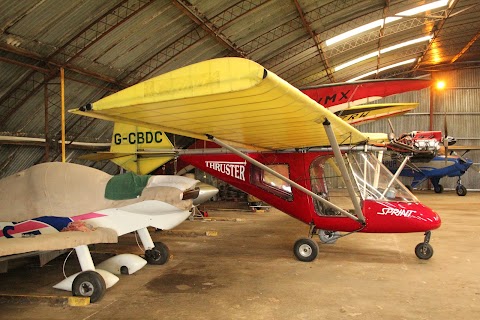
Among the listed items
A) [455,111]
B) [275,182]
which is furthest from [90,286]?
[455,111]

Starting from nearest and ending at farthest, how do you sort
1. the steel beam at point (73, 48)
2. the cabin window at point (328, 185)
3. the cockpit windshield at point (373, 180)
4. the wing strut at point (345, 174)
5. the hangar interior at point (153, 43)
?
the wing strut at point (345, 174) < the cockpit windshield at point (373, 180) < the cabin window at point (328, 185) < the hangar interior at point (153, 43) < the steel beam at point (73, 48)

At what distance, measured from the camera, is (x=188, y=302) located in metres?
4.79

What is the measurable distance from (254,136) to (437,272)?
3485mm

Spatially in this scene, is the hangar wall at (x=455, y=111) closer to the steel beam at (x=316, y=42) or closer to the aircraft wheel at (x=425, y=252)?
the steel beam at (x=316, y=42)

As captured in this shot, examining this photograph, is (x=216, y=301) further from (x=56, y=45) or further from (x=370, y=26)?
(x=370, y=26)

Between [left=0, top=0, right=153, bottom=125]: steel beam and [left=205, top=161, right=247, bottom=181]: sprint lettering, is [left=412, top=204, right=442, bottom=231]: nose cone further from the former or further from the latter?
[left=0, top=0, right=153, bottom=125]: steel beam

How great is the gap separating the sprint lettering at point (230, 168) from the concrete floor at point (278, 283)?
4.73 ft

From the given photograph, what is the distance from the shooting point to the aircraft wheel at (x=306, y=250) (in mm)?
6656

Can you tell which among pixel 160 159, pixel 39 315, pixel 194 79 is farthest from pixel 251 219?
pixel 194 79

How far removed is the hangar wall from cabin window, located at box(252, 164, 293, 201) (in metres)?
20.8

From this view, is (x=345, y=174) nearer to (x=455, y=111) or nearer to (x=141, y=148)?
(x=141, y=148)

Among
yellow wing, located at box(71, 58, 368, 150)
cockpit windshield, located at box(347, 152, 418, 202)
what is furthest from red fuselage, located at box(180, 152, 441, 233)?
yellow wing, located at box(71, 58, 368, 150)

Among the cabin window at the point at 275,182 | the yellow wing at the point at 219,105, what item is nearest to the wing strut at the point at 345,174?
the yellow wing at the point at 219,105

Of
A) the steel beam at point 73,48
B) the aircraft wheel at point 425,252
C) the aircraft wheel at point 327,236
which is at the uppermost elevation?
the steel beam at point 73,48
